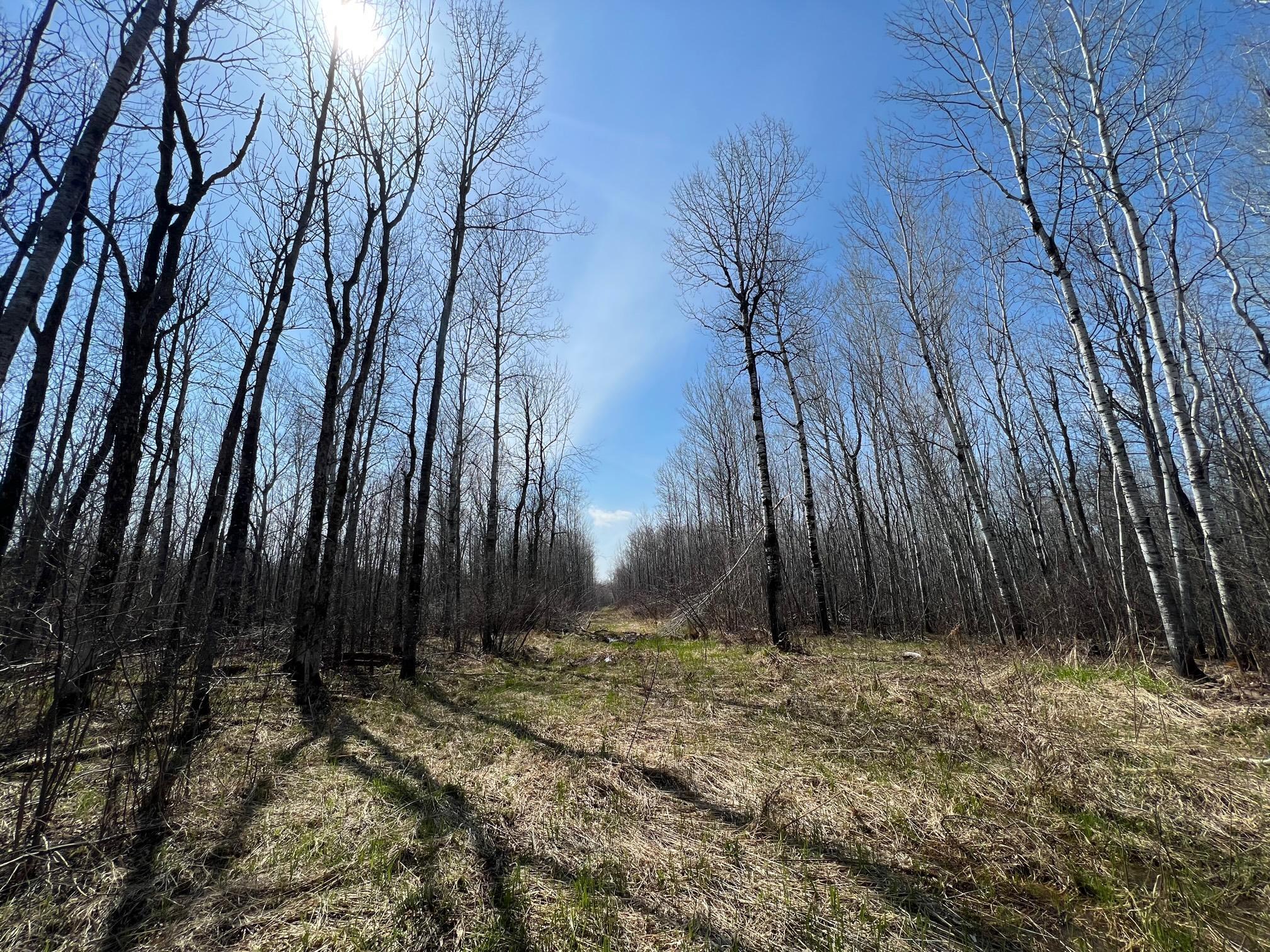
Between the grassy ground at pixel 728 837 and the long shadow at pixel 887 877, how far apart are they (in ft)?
0.04

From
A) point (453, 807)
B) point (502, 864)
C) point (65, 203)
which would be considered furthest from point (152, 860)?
point (65, 203)

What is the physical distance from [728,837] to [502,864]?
1241 millimetres

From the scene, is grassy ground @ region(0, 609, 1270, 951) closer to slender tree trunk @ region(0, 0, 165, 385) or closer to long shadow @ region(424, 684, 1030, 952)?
long shadow @ region(424, 684, 1030, 952)

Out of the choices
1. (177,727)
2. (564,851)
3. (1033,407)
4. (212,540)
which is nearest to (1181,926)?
(564,851)

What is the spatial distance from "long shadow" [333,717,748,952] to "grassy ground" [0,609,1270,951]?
0.02 metres

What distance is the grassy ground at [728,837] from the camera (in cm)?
194

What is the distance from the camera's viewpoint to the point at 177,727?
3.38m

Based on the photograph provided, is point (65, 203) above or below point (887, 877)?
above

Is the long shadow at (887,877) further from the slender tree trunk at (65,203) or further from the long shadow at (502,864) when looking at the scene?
the slender tree trunk at (65,203)

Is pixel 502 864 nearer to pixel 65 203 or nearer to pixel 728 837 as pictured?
pixel 728 837

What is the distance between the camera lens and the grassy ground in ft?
6.36

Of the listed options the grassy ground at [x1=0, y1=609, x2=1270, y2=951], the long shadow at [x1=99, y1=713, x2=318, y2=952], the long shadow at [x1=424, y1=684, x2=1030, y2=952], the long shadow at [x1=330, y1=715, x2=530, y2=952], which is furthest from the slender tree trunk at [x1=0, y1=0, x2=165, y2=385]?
the long shadow at [x1=424, y1=684, x2=1030, y2=952]

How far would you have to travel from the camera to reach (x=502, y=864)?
95.7 inches

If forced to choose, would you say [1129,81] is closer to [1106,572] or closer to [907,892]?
[1106,572]
